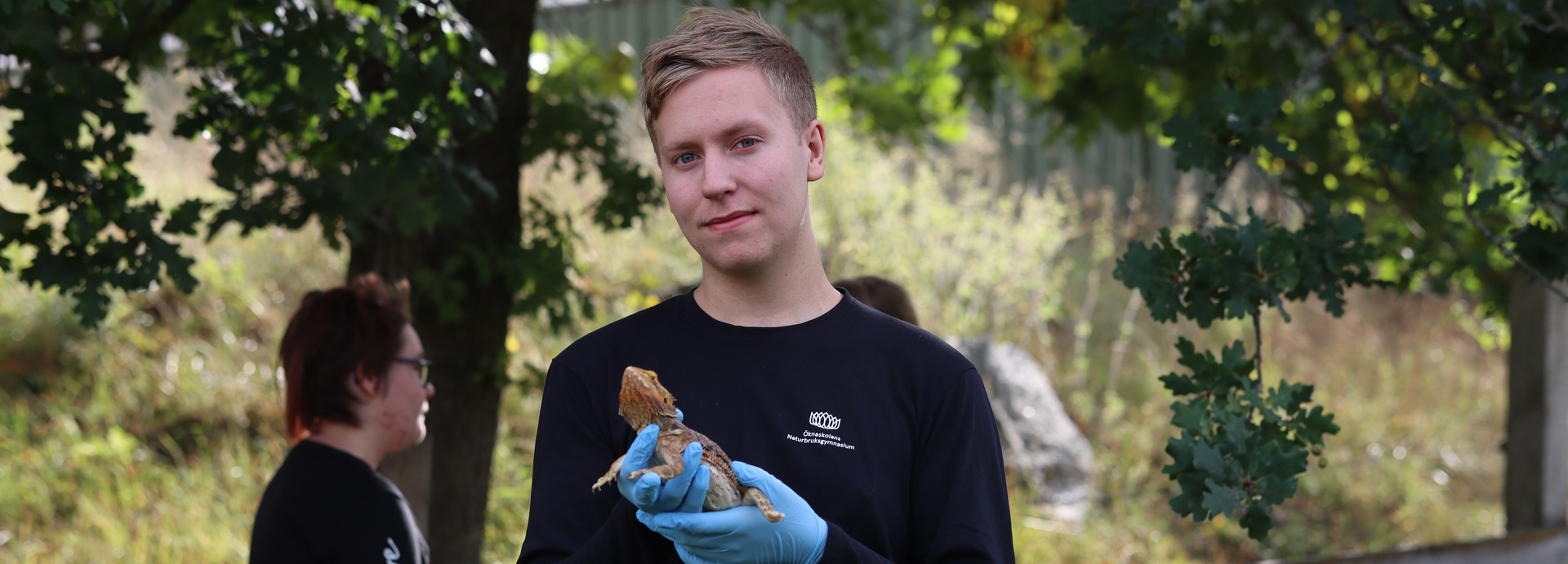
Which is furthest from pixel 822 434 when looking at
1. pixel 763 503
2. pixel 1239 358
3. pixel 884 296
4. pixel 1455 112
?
pixel 1455 112

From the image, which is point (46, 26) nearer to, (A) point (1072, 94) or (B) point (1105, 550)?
(A) point (1072, 94)

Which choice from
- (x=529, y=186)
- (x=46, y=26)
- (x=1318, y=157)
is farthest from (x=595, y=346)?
(x=529, y=186)

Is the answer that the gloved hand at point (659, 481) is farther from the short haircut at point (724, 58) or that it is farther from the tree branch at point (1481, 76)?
the tree branch at point (1481, 76)

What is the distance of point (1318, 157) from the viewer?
14.1 ft

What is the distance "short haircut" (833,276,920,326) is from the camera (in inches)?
132

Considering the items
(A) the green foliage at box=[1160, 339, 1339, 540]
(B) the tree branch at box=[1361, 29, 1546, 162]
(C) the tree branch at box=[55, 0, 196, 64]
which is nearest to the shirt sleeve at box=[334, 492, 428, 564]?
(C) the tree branch at box=[55, 0, 196, 64]

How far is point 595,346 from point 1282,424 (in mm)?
1446

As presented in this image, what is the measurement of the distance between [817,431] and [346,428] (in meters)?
1.58

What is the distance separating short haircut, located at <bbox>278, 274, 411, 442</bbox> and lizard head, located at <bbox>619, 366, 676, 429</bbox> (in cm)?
151

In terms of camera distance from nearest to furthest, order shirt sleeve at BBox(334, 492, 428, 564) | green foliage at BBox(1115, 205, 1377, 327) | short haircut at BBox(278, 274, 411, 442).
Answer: green foliage at BBox(1115, 205, 1377, 327), shirt sleeve at BBox(334, 492, 428, 564), short haircut at BBox(278, 274, 411, 442)

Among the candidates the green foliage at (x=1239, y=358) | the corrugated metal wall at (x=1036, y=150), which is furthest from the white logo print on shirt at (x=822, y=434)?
the corrugated metal wall at (x=1036, y=150)

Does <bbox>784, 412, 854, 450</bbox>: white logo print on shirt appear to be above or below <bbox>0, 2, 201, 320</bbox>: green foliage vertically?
below

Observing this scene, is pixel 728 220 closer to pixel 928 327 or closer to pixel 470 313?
pixel 470 313

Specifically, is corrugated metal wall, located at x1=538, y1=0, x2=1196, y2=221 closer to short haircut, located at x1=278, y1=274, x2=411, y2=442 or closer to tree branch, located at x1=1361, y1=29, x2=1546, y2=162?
tree branch, located at x1=1361, y1=29, x2=1546, y2=162
